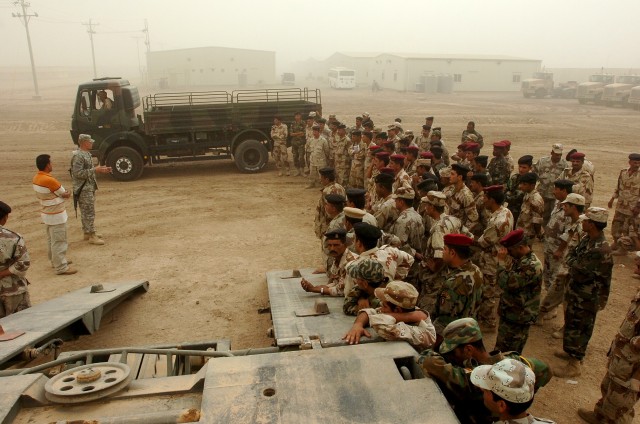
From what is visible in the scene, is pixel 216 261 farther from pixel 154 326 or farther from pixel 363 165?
pixel 363 165

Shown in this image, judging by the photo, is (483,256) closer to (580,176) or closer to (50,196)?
(580,176)

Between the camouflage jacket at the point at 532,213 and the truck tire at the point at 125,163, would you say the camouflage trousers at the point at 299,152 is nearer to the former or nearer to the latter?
the truck tire at the point at 125,163

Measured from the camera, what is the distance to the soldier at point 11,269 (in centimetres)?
450

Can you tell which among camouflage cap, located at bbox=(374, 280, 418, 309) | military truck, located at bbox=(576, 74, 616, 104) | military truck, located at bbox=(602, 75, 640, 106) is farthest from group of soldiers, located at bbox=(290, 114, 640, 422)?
military truck, located at bbox=(576, 74, 616, 104)

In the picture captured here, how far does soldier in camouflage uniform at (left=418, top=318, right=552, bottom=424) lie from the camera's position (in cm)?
248

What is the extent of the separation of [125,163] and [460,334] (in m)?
11.3

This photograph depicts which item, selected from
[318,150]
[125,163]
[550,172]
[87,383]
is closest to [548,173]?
[550,172]

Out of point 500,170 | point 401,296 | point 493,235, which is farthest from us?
point 500,170

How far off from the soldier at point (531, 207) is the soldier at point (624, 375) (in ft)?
8.15

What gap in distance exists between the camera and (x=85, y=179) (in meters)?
7.84

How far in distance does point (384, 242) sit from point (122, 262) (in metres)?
4.70

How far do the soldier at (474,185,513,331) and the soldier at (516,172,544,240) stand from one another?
2.75 feet

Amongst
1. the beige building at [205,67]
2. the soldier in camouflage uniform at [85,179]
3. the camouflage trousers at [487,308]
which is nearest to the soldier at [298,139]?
the soldier in camouflage uniform at [85,179]

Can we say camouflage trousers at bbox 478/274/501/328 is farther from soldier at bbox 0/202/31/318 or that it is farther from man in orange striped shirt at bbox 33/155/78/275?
man in orange striped shirt at bbox 33/155/78/275
